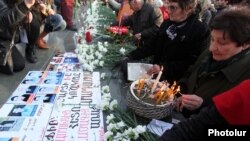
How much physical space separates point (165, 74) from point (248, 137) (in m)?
1.43

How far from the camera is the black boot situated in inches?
126

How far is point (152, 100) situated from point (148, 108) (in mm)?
55

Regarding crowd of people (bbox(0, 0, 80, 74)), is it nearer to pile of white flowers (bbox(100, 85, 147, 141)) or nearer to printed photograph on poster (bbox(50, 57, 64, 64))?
printed photograph on poster (bbox(50, 57, 64, 64))

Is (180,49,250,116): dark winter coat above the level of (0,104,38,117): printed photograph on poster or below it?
above

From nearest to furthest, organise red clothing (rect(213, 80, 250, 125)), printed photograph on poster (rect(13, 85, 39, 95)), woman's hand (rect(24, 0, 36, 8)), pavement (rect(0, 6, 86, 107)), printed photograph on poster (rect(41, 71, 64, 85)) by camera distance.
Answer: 1. red clothing (rect(213, 80, 250, 125))
2. printed photograph on poster (rect(13, 85, 39, 95))
3. printed photograph on poster (rect(41, 71, 64, 85))
4. pavement (rect(0, 6, 86, 107))
5. woman's hand (rect(24, 0, 36, 8))

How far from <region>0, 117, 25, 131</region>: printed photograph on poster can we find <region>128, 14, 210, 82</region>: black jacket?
1.03 metres

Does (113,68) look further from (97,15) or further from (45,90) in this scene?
(97,15)

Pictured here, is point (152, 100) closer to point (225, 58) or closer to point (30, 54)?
point (225, 58)

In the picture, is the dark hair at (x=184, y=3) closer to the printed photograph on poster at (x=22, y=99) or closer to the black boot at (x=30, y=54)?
the printed photograph on poster at (x=22, y=99)

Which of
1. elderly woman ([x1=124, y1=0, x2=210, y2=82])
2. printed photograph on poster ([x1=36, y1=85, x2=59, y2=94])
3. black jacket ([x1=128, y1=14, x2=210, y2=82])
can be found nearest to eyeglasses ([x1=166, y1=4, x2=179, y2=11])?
elderly woman ([x1=124, y1=0, x2=210, y2=82])

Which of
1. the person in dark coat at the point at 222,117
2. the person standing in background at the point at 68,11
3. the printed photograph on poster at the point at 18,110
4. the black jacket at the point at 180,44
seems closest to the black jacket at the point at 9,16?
the printed photograph on poster at the point at 18,110

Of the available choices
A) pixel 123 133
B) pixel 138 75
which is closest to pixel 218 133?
pixel 123 133

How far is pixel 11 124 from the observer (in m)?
1.88

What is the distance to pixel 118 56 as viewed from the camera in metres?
2.84
